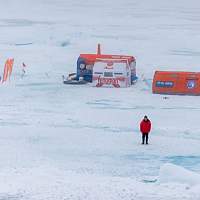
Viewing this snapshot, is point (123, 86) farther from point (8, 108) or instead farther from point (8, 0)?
point (8, 0)

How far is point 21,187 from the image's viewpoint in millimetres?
12492

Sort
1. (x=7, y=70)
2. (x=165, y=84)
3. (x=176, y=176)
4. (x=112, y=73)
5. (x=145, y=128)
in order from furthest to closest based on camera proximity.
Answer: (x=7, y=70) < (x=112, y=73) < (x=165, y=84) < (x=145, y=128) < (x=176, y=176)

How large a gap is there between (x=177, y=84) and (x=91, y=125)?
607cm

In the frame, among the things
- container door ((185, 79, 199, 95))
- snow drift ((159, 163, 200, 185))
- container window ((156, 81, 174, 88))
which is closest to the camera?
snow drift ((159, 163, 200, 185))

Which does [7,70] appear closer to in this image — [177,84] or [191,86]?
[177,84]

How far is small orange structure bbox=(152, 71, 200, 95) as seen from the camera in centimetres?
2414

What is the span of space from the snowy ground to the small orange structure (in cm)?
54

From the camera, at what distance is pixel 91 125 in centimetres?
1900

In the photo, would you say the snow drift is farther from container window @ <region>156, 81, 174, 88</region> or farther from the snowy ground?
container window @ <region>156, 81, 174, 88</region>

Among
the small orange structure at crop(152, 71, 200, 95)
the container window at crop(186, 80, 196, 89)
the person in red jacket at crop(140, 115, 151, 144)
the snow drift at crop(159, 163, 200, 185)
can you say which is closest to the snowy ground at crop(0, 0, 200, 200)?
the snow drift at crop(159, 163, 200, 185)

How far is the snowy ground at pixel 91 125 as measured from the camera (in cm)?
1269

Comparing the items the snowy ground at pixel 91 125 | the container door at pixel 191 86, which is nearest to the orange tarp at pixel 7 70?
the snowy ground at pixel 91 125

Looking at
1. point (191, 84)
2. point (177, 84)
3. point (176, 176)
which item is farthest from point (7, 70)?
point (176, 176)

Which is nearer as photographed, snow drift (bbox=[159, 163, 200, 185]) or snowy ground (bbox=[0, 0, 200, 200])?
snow drift (bbox=[159, 163, 200, 185])
